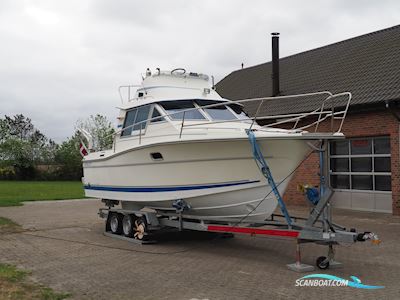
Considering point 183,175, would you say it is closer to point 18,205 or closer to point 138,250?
point 138,250

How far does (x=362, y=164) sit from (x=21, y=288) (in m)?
12.0

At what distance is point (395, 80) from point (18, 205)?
580 inches

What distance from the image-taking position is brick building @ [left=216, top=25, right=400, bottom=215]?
47.0 feet

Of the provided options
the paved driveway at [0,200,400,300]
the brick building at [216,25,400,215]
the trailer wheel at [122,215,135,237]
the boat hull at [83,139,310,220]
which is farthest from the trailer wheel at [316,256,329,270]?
the brick building at [216,25,400,215]

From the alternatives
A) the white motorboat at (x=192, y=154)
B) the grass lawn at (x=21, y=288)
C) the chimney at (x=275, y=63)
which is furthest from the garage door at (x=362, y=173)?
the grass lawn at (x=21, y=288)

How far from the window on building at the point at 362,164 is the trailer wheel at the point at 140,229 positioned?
22.1ft

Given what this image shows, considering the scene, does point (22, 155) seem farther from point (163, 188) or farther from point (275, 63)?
point (163, 188)

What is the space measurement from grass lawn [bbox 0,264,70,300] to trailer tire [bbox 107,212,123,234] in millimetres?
3721

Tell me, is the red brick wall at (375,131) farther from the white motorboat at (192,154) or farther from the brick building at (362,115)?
the white motorboat at (192,154)

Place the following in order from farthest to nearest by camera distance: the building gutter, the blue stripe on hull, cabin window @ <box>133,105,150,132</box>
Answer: the building gutter, cabin window @ <box>133,105,150,132</box>, the blue stripe on hull

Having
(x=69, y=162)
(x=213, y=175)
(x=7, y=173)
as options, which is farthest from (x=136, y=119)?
(x=7, y=173)

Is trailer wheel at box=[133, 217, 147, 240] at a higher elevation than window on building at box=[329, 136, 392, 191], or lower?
lower

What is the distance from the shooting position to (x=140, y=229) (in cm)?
984

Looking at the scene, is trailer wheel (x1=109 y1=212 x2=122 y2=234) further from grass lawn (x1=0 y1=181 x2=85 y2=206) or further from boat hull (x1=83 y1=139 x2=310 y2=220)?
grass lawn (x1=0 y1=181 x2=85 y2=206)
